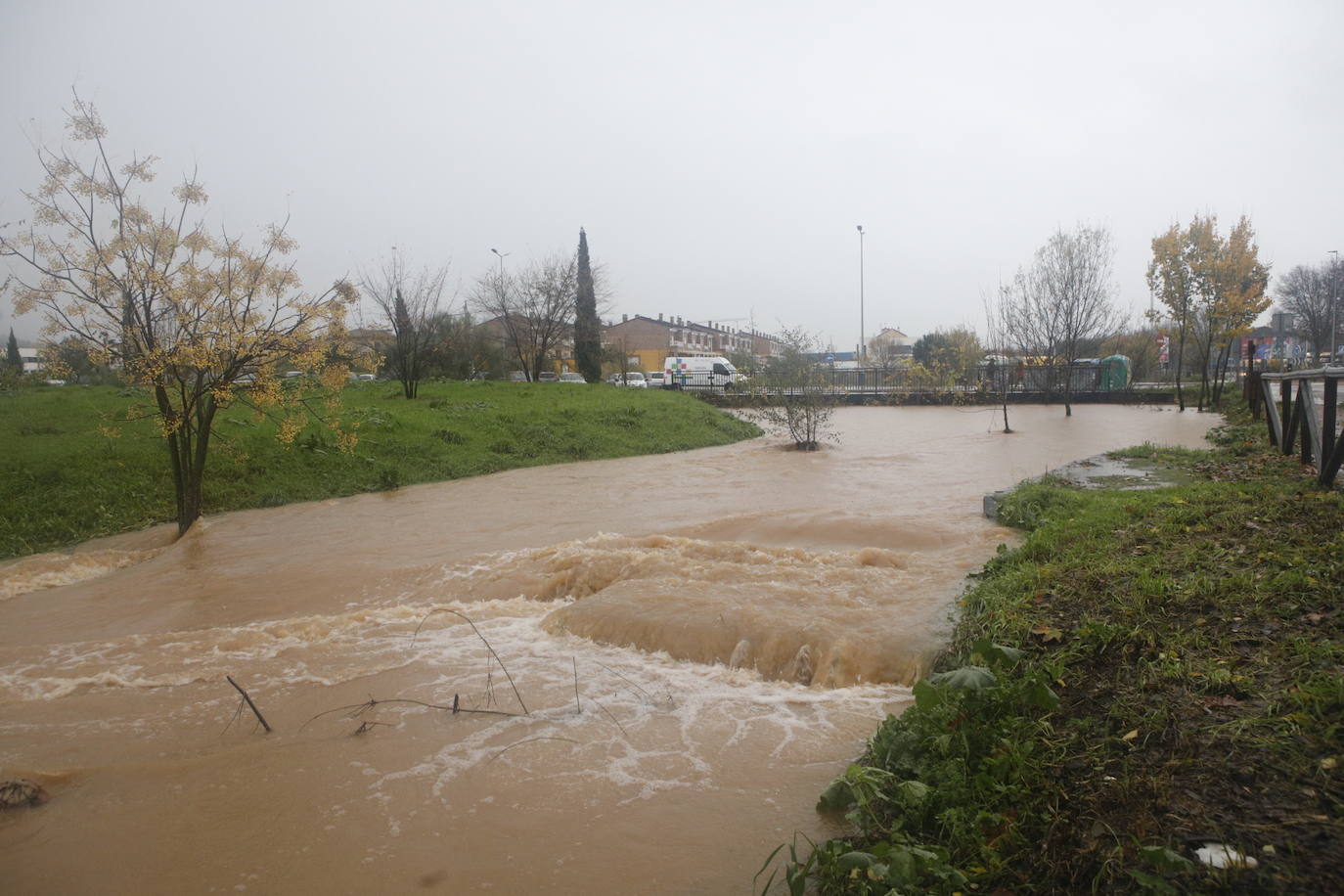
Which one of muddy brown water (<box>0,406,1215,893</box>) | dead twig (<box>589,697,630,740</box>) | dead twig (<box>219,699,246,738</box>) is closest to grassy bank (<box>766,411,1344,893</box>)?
muddy brown water (<box>0,406,1215,893</box>)

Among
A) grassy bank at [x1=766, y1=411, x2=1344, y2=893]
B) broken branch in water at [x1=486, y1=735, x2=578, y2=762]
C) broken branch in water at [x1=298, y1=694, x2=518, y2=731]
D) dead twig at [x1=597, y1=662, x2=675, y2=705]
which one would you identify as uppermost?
grassy bank at [x1=766, y1=411, x2=1344, y2=893]

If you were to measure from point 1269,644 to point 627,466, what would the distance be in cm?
1403

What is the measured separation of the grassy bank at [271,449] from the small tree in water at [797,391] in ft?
7.65

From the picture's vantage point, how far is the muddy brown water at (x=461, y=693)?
10.4 ft

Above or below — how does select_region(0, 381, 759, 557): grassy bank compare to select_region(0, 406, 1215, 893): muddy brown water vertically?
above

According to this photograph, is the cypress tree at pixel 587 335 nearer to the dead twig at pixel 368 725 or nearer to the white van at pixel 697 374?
the white van at pixel 697 374

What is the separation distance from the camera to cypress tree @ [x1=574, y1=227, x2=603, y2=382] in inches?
1448

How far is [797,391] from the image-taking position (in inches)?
780

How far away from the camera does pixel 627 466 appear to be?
16719 millimetres

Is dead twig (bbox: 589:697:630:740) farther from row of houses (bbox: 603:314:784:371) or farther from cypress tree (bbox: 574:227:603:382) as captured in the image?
row of houses (bbox: 603:314:784:371)

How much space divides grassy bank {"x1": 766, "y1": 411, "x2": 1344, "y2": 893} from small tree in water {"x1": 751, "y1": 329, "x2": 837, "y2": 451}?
15.0 m

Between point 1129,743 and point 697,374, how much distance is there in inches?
1606

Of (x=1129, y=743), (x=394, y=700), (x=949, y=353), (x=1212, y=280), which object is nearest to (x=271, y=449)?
(x=394, y=700)

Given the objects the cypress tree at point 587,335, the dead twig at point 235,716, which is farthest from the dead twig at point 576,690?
the cypress tree at point 587,335
